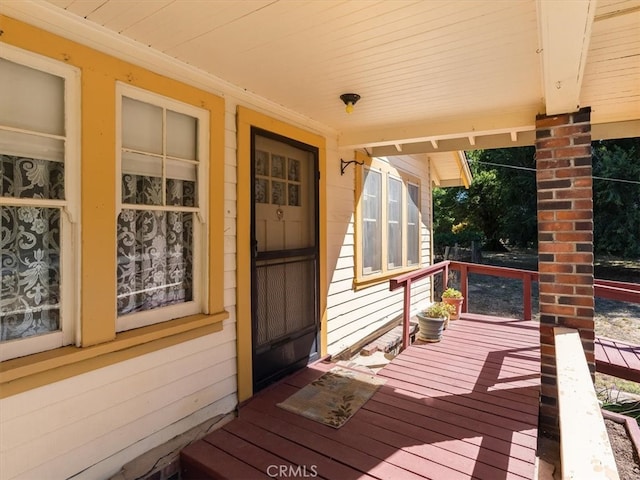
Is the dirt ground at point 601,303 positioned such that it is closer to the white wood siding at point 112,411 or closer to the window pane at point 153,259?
the white wood siding at point 112,411

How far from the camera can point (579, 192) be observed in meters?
2.62

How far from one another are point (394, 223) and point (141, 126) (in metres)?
4.06

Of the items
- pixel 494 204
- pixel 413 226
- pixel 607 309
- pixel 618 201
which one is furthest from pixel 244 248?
pixel 494 204

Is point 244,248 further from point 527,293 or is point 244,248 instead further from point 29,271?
point 527,293

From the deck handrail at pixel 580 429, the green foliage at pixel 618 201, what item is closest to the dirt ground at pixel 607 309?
the deck handrail at pixel 580 429

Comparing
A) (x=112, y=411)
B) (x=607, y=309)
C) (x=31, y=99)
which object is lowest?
(x=607, y=309)

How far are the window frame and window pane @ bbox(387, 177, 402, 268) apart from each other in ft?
0.21

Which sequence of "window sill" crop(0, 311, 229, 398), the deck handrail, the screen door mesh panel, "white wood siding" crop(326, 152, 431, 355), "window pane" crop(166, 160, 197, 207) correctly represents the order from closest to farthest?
the deck handrail < "window sill" crop(0, 311, 229, 398) < "window pane" crop(166, 160, 197, 207) < the screen door mesh panel < "white wood siding" crop(326, 152, 431, 355)

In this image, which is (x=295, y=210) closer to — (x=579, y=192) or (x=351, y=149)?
(x=351, y=149)

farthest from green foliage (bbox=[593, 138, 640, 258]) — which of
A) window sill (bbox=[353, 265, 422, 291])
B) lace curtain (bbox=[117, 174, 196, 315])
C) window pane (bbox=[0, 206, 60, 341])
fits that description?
window pane (bbox=[0, 206, 60, 341])

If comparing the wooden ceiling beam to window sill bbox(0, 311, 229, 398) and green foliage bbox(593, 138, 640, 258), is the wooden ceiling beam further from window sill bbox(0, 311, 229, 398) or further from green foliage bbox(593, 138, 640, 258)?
green foliage bbox(593, 138, 640, 258)

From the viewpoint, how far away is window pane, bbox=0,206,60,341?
5.46 ft

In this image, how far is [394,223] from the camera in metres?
5.57

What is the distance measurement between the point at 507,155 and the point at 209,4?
58.6 feet
